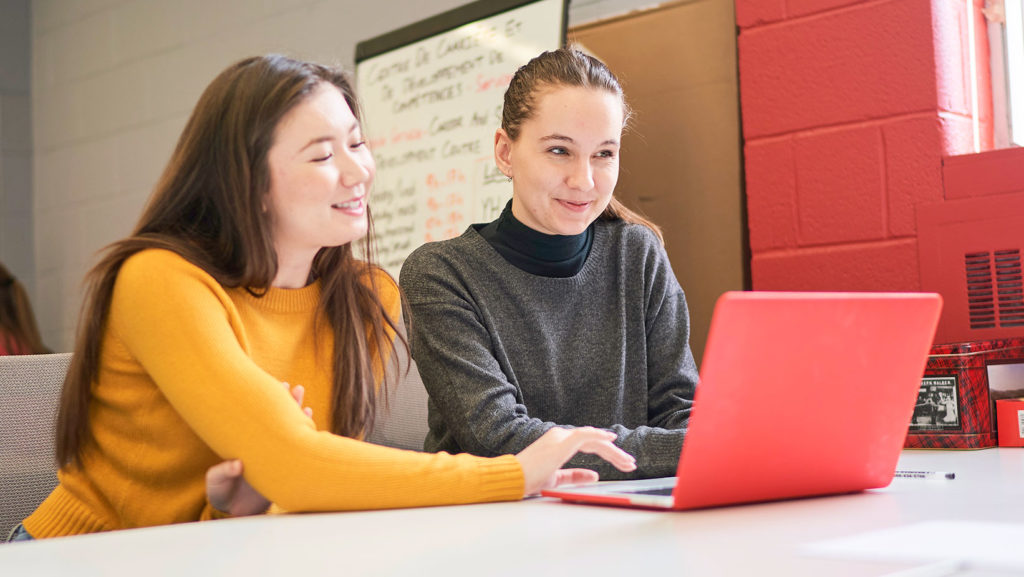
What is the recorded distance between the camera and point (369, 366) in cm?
123

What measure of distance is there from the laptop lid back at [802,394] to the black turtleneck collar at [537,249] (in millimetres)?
635

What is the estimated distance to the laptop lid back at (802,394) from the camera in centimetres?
71

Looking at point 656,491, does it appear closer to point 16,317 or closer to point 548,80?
point 548,80

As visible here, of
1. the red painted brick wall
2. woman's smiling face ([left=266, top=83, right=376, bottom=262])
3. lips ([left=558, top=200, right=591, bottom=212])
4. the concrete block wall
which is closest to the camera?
woman's smiling face ([left=266, top=83, right=376, bottom=262])

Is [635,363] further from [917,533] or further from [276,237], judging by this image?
[917,533]

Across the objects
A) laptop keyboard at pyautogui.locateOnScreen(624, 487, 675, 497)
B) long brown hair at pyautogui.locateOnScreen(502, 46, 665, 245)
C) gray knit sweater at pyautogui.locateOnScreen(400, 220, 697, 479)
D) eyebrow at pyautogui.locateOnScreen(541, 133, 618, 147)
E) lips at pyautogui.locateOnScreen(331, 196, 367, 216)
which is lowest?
laptop keyboard at pyautogui.locateOnScreen(624, 487, 675, 497)

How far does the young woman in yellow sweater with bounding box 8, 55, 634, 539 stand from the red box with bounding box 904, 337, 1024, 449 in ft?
2.19

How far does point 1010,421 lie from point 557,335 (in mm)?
643

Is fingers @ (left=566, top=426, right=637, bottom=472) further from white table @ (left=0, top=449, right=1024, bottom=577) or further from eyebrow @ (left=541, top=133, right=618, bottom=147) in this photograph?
eyebrow @ (left=541, top=133, right=618, bottom=147)

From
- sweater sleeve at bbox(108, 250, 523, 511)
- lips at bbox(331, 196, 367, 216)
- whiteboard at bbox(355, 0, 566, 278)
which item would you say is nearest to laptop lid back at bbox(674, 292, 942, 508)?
sweater sleeve at bbox(108, 250, 523, 511)

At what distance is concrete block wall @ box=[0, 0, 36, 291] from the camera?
3.77 meters

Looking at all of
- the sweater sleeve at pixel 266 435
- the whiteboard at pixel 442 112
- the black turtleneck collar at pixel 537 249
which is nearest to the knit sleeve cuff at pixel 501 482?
the sweater sleeve at pixel 266 435

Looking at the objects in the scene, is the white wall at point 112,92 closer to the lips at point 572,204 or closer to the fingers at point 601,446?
the lips at point 572,204

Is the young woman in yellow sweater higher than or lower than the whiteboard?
lower
